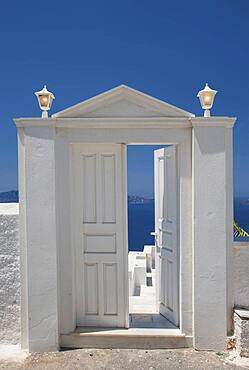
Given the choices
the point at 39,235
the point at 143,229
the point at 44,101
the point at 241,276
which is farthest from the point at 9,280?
the point at 143,229

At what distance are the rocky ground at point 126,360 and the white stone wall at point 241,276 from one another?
2.13ft

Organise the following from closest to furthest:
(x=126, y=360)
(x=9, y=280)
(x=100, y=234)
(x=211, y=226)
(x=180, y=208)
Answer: (x=126, y=360), (x=211, y=226), (x=180, y=208), (x=9, y=280), (x=100, y=234)

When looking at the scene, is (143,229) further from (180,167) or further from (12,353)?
(180,167)

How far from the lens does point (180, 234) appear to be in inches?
157

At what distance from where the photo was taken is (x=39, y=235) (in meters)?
3.92

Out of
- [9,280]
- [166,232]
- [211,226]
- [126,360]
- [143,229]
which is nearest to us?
[126,360]

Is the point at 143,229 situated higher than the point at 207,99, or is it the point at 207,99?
the point at 207,99

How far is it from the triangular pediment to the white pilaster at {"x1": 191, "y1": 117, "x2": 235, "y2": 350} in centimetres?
41

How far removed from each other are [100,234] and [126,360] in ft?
4.94

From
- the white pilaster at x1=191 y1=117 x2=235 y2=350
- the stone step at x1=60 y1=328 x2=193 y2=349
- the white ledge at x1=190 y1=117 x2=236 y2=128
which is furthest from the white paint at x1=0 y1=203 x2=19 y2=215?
the white ledge at x1=190 y1=117 x2=236 y2=128

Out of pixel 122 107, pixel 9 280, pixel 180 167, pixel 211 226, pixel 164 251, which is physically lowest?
pixel 9 280

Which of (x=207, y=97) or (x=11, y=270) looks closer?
(x=207, y=97)

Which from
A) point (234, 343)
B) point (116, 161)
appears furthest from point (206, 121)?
point (234, 343)

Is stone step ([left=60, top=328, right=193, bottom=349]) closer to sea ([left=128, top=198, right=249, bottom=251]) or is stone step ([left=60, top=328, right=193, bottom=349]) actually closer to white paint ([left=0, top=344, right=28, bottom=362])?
white paint ([left=0, top=344, right=28, bottom=362])
